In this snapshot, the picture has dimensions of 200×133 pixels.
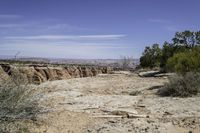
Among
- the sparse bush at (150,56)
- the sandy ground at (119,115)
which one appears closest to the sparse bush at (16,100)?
the sandy ground at (119,115)

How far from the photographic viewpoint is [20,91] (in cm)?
797

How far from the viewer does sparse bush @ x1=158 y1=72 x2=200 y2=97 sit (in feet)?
42.5

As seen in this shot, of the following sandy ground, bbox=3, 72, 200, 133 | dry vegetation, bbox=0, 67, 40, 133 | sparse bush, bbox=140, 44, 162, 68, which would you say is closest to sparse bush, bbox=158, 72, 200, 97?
sandy ground, bbox=3, 72, 200, 133

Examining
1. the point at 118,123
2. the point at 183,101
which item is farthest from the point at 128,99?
the point at 118,123

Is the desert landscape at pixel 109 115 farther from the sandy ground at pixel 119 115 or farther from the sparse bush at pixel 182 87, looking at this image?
the sparse bush at pixel 182 87

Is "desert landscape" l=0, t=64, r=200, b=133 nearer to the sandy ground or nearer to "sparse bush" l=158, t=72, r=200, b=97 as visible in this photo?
the sandy ground

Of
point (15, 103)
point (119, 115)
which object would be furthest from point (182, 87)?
point (15, 103)

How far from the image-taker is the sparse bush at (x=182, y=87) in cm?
1297

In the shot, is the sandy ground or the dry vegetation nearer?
the dry vegetation

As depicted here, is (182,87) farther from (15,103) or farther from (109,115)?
(15,103)

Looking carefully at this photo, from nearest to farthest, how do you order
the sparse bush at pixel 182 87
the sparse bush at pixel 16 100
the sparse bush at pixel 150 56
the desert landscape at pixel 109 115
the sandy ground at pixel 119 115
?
the sparse bush at pixel 16 100 → the desert landscape at pixel 109 115 → the sandy ground at pixel 119 115 → the sparse bush at pixel 182 87 → the sparse bush at pixel 150 56

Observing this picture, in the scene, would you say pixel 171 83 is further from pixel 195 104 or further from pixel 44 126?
pixel 44 126

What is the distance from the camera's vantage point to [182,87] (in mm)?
13008

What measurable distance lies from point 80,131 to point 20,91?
66.8 inches
